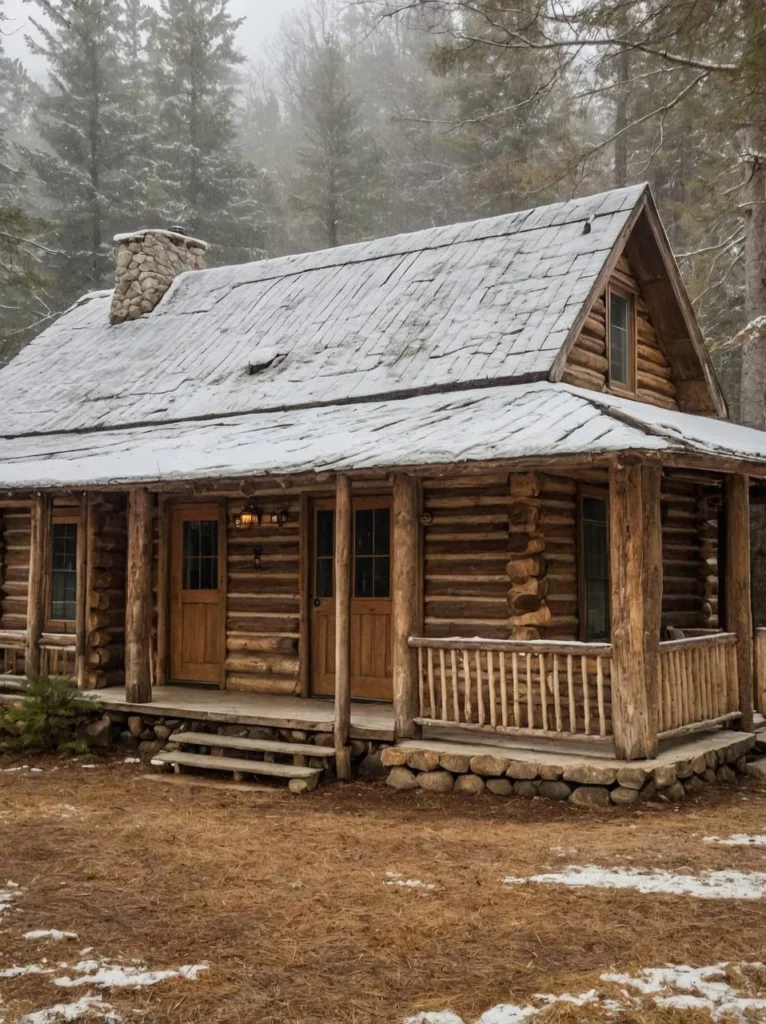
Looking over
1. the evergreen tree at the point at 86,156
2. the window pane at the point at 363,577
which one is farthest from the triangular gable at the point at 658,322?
the evergreen tree at the point at 86,156

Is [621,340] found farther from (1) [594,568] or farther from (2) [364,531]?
(2) [364,531]

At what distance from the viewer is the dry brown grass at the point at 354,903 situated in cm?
468

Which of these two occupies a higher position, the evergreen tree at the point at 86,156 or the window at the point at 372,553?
the evergreen tree at the point at 86,156

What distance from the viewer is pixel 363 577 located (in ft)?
39.8

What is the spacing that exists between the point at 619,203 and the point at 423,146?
22.9 metres

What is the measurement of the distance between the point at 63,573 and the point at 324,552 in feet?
13.5

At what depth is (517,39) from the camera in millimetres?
13102

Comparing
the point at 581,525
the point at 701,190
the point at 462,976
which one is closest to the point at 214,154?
the point at 701,190

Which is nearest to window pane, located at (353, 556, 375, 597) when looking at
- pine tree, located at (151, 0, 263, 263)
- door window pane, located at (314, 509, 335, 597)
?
door window pane, located at (314, 509, 335, 597)

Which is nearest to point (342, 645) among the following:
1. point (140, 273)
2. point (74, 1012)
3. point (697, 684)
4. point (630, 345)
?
point (697, 684)

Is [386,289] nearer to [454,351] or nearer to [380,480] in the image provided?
[454,351]

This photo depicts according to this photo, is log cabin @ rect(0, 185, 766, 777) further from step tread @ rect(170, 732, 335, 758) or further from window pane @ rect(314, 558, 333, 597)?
step tread @ rect(170, 732, 335, 758)

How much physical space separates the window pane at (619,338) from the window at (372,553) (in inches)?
138

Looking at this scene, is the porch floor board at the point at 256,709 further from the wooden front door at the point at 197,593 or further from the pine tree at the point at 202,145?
the pine tree at the point at 202,145
